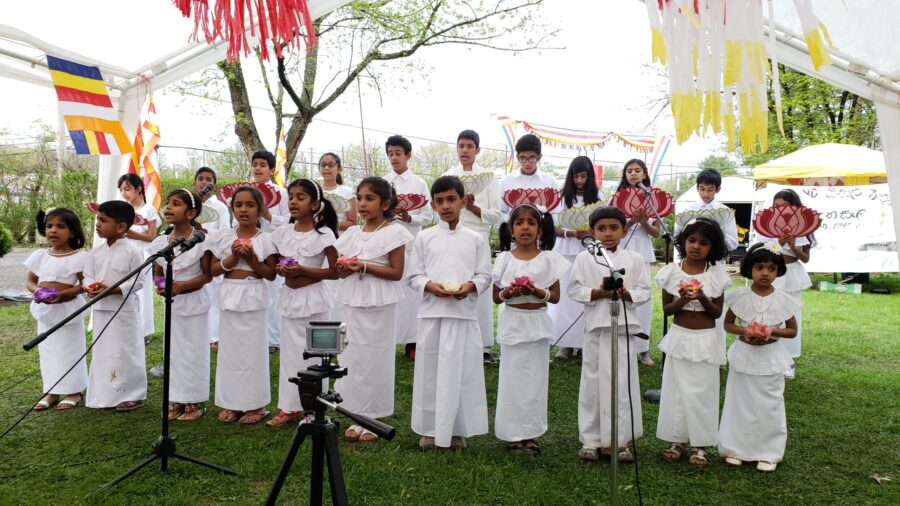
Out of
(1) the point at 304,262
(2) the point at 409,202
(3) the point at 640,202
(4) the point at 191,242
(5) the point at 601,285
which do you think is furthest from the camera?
(2) the point at 409,202

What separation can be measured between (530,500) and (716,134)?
6.59 feet

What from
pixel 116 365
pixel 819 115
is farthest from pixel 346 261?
pixel 819 115

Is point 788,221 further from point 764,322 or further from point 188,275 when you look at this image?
point 188,275

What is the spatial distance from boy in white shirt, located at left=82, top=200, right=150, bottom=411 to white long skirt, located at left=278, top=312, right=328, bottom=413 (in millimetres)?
1164

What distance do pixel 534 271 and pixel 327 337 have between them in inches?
71.4

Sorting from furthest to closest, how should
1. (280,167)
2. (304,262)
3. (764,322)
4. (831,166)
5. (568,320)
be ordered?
1. (831,166)
2. (280,167)
3. (568,320)
4. (304,262)
5. (764,322)

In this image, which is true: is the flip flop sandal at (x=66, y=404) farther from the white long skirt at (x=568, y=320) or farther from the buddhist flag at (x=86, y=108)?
the white long skirt at (x=568, y=320)

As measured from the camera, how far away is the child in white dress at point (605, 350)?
3791 mm

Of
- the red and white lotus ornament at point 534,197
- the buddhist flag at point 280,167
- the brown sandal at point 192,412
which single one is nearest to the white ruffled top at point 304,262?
the brown sandal at point 192,412

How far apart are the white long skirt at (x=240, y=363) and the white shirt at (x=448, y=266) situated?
1219mm

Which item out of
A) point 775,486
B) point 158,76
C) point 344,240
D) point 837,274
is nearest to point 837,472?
point 775,486

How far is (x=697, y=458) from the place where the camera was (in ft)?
12.4

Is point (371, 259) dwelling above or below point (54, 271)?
above

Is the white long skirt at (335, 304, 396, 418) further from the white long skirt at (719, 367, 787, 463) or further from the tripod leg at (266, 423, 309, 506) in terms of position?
the white long skirt at (719, 367, 787, 463)
